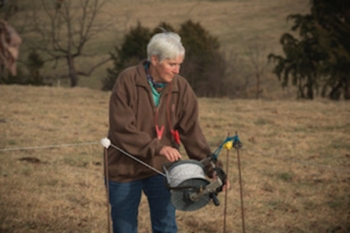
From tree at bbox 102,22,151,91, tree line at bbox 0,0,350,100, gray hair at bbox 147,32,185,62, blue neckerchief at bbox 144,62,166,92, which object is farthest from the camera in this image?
tree at bbox 102,22,151,91

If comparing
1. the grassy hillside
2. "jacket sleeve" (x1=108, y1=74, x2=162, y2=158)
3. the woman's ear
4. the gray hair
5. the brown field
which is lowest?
the brown field

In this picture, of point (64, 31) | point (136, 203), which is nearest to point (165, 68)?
point (136, 203)

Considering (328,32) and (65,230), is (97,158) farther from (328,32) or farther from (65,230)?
(328,32)

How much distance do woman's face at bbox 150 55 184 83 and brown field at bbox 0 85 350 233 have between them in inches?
55.4

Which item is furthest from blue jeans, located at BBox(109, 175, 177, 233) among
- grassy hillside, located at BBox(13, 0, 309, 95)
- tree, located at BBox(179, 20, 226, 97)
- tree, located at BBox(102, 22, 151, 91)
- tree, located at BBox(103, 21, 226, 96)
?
grassy hillside, located at BBox(13, 0, 309, 95)

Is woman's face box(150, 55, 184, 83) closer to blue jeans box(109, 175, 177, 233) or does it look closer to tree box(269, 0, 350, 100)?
blue jeans box(109, 175, 177, 233)

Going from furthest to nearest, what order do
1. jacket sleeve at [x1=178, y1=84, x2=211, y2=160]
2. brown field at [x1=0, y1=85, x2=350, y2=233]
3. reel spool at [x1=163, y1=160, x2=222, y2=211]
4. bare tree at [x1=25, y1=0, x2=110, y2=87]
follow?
1. bare tree at [x1=25, y1=0, x2=110, y2=87]
2. brown field at [x1=0, y1=85, x2=350, y2=233]
3. jacket sleeve at [x1=178, y1=84, x2=211, y2=160]
4. reel spool at [x1=163, y1=160, x2=222, y2=211]

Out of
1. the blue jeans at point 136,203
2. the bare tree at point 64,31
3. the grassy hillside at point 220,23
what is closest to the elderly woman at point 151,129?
the blue jeans at point 136,203

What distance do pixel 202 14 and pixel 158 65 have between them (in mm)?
65318

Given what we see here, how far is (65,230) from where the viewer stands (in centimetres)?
586

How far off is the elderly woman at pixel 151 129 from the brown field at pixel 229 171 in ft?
3.60

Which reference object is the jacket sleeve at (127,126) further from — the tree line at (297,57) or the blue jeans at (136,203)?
the tree line at (297,57)

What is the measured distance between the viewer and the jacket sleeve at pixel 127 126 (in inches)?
145

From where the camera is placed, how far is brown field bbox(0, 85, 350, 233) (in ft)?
20.5
